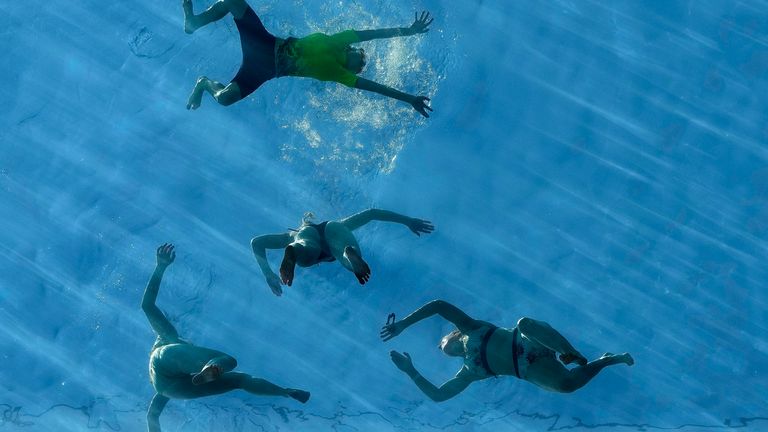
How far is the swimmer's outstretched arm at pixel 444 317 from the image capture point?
5.87 m

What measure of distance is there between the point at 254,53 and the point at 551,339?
340 centimetres

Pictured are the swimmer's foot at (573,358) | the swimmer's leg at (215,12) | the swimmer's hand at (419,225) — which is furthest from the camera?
the swimmer's hand at (419,225)

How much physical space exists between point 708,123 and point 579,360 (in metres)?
4.64

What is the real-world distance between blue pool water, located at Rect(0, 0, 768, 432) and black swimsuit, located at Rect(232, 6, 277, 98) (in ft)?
7.10

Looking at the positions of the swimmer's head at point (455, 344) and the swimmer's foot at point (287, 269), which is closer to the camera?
the swimmer's foot at point (287, 269)

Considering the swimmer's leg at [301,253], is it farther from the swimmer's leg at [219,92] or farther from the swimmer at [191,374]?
the swimmer's leg at [219,92]

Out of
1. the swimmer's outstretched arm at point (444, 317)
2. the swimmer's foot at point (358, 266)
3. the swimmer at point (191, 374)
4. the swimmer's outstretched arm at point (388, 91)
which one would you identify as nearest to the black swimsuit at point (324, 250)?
the swimmer's foot at point (358, 266)

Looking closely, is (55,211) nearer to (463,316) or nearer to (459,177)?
(459,177)

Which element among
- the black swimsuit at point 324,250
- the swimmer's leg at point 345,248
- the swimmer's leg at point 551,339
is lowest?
the black swimsuit at point 324,250

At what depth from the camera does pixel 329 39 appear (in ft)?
20.9

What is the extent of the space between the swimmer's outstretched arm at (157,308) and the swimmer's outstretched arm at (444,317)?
1.83 metres

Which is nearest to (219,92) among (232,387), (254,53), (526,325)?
(254,53)

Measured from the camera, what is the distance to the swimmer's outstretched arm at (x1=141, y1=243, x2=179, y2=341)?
6.21 m

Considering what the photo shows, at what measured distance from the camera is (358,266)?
16.7 ft
